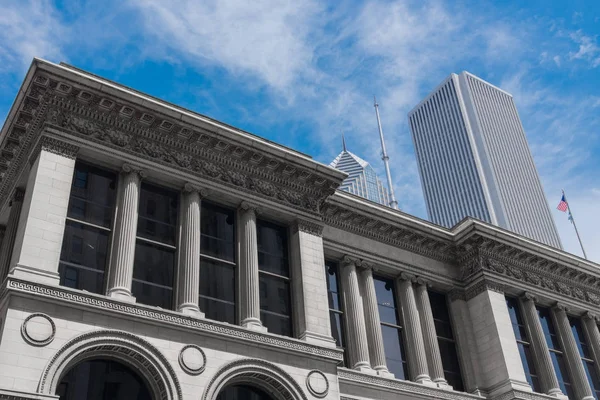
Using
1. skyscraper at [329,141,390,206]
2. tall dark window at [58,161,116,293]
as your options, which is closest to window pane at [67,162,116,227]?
tall dark window at [58,161,116,293]

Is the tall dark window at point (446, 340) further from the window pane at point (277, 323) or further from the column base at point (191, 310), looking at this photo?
the column base at point (191, 310)

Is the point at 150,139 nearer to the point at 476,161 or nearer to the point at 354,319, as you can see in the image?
the point at 354,319

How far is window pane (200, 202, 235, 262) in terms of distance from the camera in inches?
1102

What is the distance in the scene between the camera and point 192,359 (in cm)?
2405

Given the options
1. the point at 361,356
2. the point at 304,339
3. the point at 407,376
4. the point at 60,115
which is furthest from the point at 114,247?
the point at 407,376

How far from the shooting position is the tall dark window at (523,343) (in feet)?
115

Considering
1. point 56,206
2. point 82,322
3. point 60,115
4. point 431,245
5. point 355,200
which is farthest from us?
point 431,245

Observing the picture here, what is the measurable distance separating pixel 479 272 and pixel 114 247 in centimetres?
1932

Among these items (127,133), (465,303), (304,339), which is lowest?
(304,339)

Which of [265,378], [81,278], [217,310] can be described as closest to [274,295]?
[217,310]

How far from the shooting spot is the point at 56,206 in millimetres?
24344

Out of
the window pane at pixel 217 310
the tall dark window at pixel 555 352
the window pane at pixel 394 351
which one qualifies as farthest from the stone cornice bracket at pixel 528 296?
the window pane at pixel 217 310

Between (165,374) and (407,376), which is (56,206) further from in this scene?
(407,376)

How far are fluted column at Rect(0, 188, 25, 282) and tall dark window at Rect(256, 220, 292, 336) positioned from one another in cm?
936
